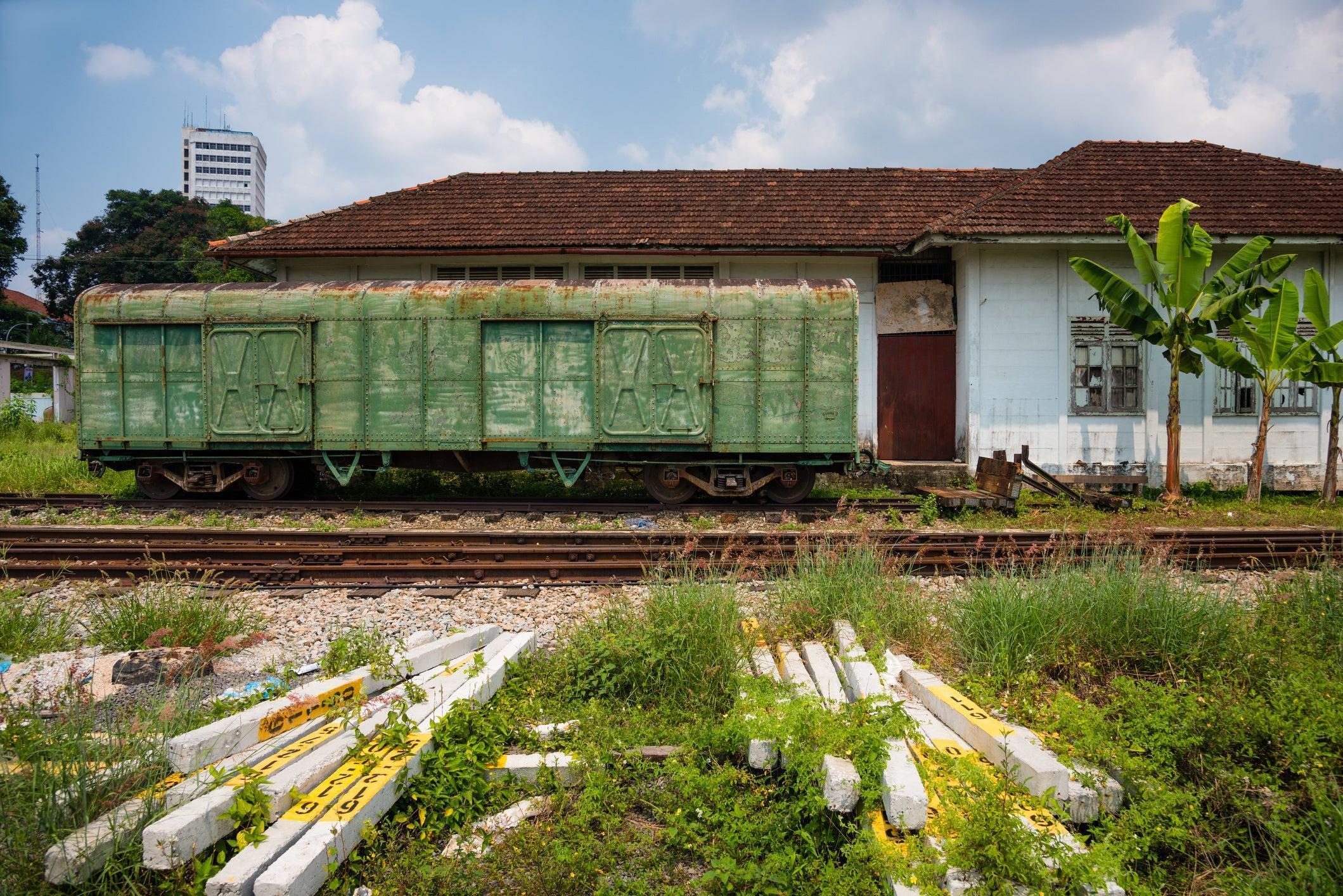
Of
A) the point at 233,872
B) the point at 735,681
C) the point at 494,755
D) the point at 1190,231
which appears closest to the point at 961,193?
the point at 1190,231

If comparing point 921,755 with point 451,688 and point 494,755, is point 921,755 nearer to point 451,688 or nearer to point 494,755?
point 494,755

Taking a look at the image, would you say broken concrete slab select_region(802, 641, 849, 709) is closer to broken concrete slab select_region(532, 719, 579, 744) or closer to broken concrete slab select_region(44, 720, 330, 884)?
broken concrete slab select_region(532, 719, 579, 744)

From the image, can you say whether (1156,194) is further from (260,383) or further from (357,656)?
(260,383)

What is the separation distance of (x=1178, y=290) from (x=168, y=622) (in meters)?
13.4

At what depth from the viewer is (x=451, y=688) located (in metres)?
4.09

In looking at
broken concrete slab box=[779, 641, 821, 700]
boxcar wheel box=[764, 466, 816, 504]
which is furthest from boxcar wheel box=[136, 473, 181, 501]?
broken concrete slab box=[779, 641, 821, 700]

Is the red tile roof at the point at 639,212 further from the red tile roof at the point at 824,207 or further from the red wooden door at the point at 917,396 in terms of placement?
the red wooden door at the point at 917,396

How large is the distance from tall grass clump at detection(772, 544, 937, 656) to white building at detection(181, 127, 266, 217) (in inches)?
5927

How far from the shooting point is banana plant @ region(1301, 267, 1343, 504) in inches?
432

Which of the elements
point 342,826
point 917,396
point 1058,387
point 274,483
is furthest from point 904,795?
point 1058,387

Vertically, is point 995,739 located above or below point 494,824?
above

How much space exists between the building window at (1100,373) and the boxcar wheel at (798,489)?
653cm

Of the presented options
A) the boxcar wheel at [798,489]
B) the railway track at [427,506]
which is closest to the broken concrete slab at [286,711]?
the railway track at [427,506]

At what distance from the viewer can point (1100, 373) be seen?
1387 centimetres
